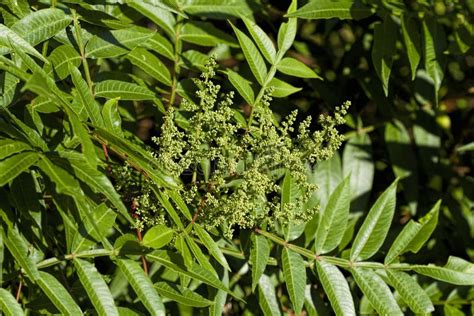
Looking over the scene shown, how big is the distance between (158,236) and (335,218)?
1.67ft

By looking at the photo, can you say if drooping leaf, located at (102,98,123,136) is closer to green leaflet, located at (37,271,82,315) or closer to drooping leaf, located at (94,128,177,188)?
drooping leaf, located at (94,128,177,188)

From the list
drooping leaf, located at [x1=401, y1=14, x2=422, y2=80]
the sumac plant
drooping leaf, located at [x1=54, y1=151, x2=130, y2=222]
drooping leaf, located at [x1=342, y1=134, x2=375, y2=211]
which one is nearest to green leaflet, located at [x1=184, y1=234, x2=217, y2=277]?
the sumac plant

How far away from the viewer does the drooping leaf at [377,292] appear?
1.60m

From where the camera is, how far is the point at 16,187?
1.38m

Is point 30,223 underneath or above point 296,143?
underneath

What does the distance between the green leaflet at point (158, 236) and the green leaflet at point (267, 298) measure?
437 mm

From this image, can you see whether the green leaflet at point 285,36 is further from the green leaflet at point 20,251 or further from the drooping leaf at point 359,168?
the green leaflet at point 20,251

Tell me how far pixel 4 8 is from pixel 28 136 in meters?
0.40

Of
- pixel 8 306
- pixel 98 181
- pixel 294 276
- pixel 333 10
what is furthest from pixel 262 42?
pixel 8 306

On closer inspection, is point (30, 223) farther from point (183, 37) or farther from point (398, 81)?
point (398, 81)

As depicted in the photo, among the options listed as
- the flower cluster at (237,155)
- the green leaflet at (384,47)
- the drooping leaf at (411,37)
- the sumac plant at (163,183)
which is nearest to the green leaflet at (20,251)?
the sumac plant at (163,183)

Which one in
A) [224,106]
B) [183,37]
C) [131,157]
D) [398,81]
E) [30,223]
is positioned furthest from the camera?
[398,81]

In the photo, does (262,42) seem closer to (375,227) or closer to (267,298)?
(375,227)

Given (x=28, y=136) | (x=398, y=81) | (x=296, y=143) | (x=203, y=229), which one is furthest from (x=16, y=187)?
(x=398, y=81)
